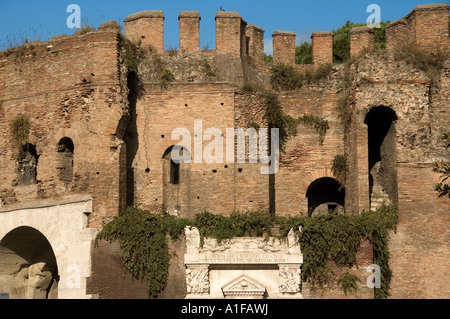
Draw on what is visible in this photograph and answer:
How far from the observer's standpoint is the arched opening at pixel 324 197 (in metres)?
25.2

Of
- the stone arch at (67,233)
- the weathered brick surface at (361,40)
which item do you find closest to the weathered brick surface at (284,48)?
the weathered brick surface at (361,40)

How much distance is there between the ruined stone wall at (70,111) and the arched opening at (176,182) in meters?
1.88

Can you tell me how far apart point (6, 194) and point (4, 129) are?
1.86 m

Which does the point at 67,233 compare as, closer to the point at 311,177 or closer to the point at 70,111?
the point at 70,111

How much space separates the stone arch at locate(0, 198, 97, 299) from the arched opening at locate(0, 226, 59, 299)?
69 cm

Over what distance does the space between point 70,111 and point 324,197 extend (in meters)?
7.72

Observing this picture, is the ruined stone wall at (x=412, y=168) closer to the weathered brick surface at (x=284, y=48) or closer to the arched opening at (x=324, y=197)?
the arched opening at (x=324, y=197)

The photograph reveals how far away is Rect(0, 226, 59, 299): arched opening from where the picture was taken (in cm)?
2384

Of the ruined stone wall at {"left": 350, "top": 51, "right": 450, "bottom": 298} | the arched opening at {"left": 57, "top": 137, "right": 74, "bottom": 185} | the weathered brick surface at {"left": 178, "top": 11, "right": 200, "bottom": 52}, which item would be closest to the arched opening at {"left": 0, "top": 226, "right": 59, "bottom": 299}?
the arched opening at {"left": 57, "top": 137, "right": 74, "bottom": 185}

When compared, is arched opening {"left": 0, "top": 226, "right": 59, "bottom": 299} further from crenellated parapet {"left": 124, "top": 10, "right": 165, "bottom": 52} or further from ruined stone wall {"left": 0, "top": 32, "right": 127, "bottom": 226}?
crenellated parapet {"left": 124, "top": 10, "right": 165, "bottom": 52}

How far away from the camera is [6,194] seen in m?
24.0

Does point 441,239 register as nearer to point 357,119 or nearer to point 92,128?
point 357,119

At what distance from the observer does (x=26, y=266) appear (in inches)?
969

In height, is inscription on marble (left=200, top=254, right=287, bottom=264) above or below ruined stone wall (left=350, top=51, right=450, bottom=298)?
below
